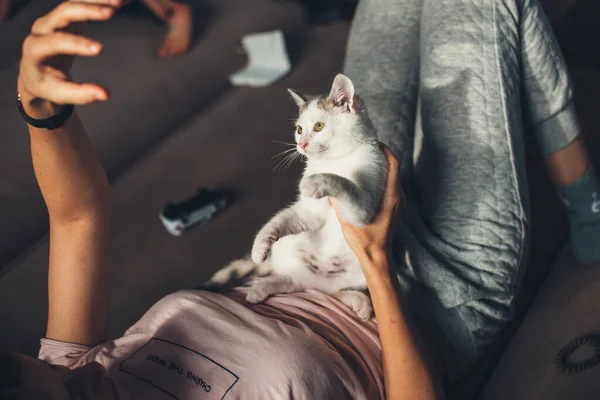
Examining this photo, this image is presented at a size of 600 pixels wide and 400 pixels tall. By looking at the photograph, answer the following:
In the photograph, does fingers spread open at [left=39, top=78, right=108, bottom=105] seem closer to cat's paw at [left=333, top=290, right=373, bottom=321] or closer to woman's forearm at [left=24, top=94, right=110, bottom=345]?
woman's forearm at [left=24, top=94, right=110, bottom=345]

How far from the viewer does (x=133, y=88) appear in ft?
5.82

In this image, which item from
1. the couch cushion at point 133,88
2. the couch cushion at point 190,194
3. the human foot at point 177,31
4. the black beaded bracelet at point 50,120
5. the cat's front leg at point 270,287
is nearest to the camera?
the black beaded bracelet at point 50,120

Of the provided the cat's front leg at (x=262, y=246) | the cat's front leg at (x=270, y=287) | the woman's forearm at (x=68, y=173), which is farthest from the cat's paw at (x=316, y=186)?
the woman's forearm at (x=68, y=173)

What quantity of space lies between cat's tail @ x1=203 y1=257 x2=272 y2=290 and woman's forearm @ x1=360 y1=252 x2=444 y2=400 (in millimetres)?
304

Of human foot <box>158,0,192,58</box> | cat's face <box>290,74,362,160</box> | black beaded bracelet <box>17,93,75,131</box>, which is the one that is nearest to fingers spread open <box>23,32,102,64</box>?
black beaded bracelet <box>17,93,75,131</box>

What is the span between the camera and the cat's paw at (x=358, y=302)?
38.0 inches

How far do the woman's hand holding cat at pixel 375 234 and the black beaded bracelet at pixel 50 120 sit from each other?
46cm

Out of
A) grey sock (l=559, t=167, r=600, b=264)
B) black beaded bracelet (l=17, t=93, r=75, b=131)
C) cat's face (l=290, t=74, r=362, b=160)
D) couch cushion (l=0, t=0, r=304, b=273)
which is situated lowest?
grey sock (l=559, t=167, r=600, b=264)

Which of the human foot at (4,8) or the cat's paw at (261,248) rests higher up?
the human foot at (4,8)

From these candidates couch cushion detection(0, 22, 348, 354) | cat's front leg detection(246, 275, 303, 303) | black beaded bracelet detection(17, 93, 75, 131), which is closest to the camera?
black beaded bracelet detection(17, 93, 75, 131)

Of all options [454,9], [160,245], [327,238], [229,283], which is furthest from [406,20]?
[160,245]

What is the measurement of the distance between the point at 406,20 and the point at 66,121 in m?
0.87

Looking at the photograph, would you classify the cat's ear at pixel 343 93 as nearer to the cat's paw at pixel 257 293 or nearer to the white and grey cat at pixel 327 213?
the white and grey cat at pixel 327 213

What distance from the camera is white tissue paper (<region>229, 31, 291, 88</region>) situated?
182 centimetres
